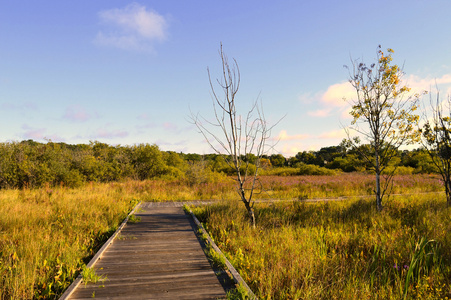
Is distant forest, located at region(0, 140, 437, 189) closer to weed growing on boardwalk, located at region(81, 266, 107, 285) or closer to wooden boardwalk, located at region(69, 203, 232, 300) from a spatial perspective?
wooden boardwalk, located at region(69, 203, 232, 300)

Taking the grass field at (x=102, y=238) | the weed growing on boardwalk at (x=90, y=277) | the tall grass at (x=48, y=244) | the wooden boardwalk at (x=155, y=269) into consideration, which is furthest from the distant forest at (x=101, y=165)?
the weed growing on boardwalk at (x=90, y=277)

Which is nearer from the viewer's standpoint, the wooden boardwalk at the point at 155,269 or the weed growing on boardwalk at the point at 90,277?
the wooden boardwalk at the point at 155,269

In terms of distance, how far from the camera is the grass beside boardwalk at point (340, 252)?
12.8 ft

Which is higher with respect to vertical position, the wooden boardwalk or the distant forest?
the distant forest

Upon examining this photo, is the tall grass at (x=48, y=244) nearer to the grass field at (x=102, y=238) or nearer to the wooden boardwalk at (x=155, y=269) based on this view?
the grass field at (x=102, y=238)

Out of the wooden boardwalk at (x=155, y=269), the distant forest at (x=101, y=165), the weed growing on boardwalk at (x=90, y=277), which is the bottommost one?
the wooden boardwalk at (x=155, y=269)

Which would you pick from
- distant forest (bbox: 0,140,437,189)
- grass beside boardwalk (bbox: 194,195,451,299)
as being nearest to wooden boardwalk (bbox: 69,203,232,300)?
grass beside boardwalk (bbox: 194,195,451,299)

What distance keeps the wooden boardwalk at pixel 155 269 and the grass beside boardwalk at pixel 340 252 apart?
0.69 metres

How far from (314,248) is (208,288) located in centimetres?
256

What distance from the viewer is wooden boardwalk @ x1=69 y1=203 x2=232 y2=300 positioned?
384cm

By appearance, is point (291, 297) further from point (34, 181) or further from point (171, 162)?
point (171, 162)

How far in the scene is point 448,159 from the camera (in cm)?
1020

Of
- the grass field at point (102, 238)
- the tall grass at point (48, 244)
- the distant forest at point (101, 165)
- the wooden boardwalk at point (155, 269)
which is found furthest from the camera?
the distant forest at point (101, 165)

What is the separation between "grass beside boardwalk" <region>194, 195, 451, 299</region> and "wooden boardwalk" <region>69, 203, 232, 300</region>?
69 centimetres
